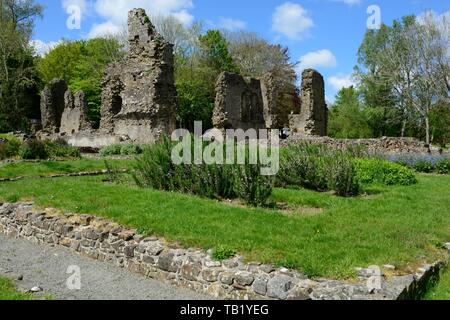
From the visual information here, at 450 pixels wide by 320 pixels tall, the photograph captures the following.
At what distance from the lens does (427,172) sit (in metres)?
18.7

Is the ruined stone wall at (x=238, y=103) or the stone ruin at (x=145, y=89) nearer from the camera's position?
the stone ruin at (x=145, y=89)

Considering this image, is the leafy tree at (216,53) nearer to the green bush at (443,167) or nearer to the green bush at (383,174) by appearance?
the green bush at (443,167)

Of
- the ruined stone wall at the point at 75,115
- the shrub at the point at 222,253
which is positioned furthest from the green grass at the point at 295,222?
the ruined stone wall at the point at 75,115

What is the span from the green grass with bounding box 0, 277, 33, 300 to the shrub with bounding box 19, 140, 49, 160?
1423 cm

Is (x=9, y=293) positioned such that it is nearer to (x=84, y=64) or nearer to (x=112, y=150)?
(x=112, y=150)

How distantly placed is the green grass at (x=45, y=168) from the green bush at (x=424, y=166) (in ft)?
38.1

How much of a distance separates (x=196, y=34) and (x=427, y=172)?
36254 mm

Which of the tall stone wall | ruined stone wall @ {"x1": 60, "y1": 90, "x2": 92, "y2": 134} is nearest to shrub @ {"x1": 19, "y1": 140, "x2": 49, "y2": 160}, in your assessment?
the tall stone wall

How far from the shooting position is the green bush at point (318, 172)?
11.7 m

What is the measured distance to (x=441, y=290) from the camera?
603 centimetres

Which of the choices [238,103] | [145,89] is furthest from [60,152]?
[238,103]

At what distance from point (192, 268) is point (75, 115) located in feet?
113
